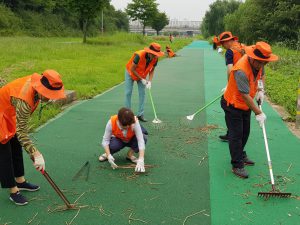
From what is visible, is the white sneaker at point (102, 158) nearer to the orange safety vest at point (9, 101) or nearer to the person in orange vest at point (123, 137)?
the person in orange vest at point (123, 137)

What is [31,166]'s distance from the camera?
4.23 metres

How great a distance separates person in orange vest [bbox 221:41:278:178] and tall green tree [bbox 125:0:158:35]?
4026 centimetres

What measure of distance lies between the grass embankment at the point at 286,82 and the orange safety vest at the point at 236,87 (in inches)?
120

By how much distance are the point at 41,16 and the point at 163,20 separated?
33.9 metres

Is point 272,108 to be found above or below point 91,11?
below

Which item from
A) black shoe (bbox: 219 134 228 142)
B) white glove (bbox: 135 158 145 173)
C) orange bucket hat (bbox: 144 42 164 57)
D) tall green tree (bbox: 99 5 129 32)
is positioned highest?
tall green tree (bbox: 99 5 129 32)

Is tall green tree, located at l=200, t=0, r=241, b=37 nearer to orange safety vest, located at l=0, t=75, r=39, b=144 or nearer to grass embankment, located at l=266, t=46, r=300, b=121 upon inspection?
grass embankment, located at l=266, t=46, r=300, b=121

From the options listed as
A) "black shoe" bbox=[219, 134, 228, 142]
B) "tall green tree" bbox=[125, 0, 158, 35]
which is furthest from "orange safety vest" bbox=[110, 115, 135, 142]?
"tall green tree" bbox=[125, 0, 158, 35]

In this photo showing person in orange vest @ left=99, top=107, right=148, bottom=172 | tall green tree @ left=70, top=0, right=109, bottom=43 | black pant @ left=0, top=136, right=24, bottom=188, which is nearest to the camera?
black pant @ left=0, top=136, right=24, bottom=188

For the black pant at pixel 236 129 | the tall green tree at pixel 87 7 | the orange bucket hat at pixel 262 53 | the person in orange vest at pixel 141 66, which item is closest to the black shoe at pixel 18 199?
the black pant at pixel 236 129

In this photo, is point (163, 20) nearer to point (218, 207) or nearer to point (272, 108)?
point (272, 108)

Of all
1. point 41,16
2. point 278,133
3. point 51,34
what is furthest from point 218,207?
point 41,16

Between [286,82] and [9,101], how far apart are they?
30.0 feet

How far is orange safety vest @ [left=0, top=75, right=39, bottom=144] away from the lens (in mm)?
2795
